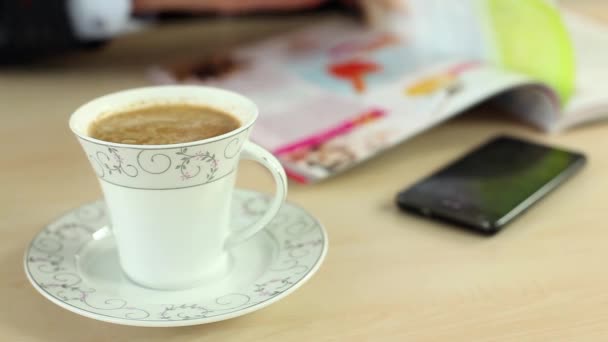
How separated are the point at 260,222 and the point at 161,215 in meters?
0.06

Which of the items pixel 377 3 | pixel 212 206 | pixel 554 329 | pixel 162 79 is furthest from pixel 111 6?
pixel 554 329

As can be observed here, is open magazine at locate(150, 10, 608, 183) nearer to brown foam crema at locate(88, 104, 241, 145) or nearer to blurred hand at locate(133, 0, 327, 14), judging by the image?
blurred hand at locate(133, 0, 327, 14)

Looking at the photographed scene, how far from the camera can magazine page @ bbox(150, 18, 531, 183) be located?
60 centimetres

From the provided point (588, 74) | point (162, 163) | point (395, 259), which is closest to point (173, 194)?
point (162, 163)

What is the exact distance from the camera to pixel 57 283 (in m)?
0.40

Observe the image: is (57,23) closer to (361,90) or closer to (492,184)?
(361,90)

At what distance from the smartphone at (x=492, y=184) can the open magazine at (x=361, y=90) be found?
0.19 feet

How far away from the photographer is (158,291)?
41 centimetres

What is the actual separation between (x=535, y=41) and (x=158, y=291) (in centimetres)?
43

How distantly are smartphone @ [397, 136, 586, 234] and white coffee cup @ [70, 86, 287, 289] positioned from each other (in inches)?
5.3

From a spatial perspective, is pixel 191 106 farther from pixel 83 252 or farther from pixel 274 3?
pixel 274 3

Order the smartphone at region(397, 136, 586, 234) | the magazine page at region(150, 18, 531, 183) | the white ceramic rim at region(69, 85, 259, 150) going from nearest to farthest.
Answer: the white ceramic rim at region(69, 85, 259, 150)
the smartphone at region(397, 136, 586, 234)
the magazine page at region(150, 18, 531, 183)

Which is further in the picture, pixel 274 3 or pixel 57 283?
pixel 274 3

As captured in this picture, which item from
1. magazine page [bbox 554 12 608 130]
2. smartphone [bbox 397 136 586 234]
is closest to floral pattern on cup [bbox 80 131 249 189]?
smartphone [bbox 397 136 586 234]
